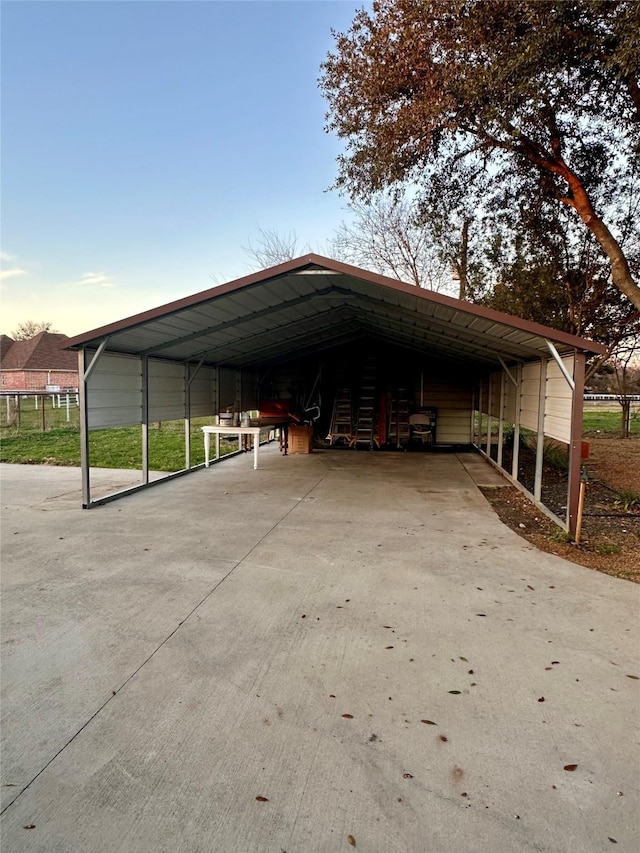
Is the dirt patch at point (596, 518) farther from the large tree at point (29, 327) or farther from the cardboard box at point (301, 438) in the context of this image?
the large tree at point (29, 327)

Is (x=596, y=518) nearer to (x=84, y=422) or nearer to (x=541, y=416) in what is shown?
(x=541, y=416)

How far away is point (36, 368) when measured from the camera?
2916cm

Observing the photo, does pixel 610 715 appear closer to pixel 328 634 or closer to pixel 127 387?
pixel 328 634

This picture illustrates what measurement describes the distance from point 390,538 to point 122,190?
35.8 feet

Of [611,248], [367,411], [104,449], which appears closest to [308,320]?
[367,411]

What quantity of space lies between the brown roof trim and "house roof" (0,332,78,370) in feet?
86.7

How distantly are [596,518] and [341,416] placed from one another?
7605 mm

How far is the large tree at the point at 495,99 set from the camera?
17.2 ft

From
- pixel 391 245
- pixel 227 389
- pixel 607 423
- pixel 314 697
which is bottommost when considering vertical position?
pixel 314 697

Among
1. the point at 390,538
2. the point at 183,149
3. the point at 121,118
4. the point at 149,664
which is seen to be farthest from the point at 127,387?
the point at 183,149

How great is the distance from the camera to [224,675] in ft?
8.05

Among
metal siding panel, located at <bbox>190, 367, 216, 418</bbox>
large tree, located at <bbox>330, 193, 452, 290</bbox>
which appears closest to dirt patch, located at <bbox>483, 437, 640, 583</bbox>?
metal siding panel, located at <bbox>190, 367, 216, 418</bbox>

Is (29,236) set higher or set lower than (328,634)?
higher

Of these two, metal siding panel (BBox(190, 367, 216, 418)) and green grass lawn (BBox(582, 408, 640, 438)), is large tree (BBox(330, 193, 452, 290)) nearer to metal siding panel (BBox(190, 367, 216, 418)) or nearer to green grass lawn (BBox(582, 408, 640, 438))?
green grass lawn (BBox(582, 408, 640, 438))
